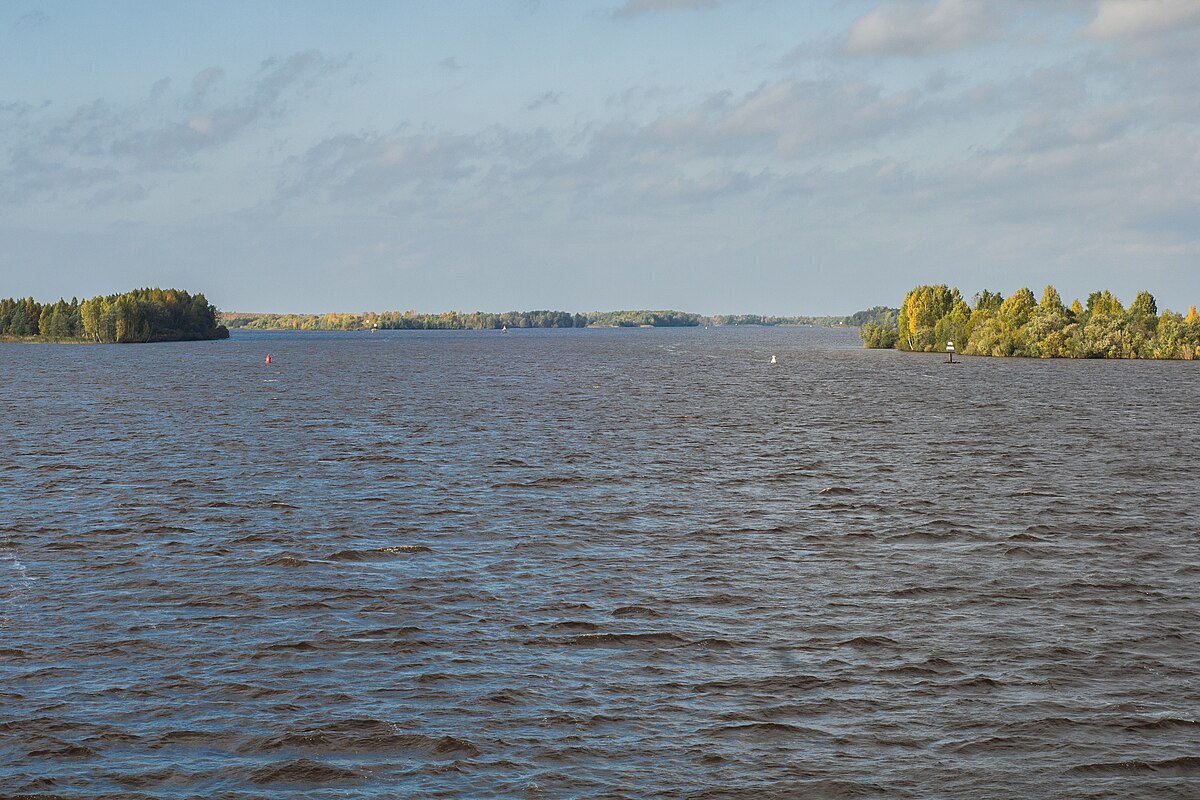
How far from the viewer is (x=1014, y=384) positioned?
132 metres

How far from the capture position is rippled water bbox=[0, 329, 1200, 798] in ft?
64.0

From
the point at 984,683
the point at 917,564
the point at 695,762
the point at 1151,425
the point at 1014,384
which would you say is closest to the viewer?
the point at 695,762

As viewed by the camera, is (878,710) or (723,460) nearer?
(878,710)

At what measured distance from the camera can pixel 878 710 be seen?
21.9m

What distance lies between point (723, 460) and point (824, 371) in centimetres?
11353

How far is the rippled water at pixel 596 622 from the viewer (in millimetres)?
19516

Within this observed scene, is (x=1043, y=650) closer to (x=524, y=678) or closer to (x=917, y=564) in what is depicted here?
(x=917, y=564)

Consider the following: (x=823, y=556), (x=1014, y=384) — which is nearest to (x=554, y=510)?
(x=823, y=556)

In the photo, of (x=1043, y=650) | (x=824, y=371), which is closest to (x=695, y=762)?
(x=1043, y=650)

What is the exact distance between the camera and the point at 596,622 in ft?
90.8

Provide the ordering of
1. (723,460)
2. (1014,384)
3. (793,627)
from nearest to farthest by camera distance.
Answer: (793,627), (723,460), (1014,384)

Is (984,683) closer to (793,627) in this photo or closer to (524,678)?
(793,627)

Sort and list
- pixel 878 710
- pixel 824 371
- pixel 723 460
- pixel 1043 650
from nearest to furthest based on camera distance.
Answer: pixel 878 710
pixel 1043 650
pixel 723 460
pixel 824 371

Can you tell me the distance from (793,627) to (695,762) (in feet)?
28.0
